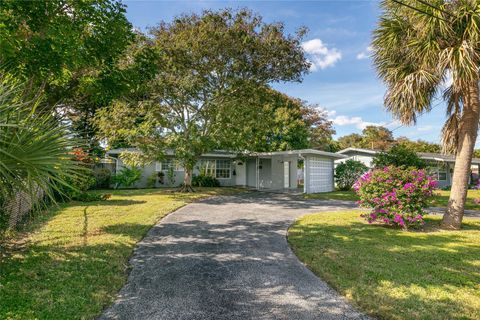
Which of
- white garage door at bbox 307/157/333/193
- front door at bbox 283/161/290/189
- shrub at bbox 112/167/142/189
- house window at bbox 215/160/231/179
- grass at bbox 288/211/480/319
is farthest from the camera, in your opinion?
house window at bbox 215/160/231/179

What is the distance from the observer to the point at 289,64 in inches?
562

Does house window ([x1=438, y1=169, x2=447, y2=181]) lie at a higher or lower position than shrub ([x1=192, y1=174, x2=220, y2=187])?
higher

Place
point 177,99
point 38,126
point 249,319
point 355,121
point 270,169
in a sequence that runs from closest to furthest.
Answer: point 249,319 < point 38,126 < point 177,99 < point 270,169 < point 355,121

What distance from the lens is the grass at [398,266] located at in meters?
3.47

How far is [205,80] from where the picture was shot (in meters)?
15.1

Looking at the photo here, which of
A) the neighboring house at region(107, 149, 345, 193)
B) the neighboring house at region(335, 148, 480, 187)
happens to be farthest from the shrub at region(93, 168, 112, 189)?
the neighboring house at region(335, 148, 480, 187)

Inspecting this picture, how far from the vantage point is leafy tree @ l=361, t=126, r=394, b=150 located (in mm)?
41219

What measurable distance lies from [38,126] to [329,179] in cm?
1949

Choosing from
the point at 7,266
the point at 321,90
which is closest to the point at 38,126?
the point at 7,266

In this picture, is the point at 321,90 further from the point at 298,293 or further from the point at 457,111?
the point at 298,293

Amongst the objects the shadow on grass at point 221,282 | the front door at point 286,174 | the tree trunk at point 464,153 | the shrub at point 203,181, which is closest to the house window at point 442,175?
the front door at point 286,174

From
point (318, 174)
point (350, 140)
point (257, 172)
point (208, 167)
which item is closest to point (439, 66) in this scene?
point (318, 174)

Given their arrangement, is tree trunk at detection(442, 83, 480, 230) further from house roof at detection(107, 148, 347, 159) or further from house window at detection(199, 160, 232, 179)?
house window at detection(199, 160, 232, 179)

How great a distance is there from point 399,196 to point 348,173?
13.6m
